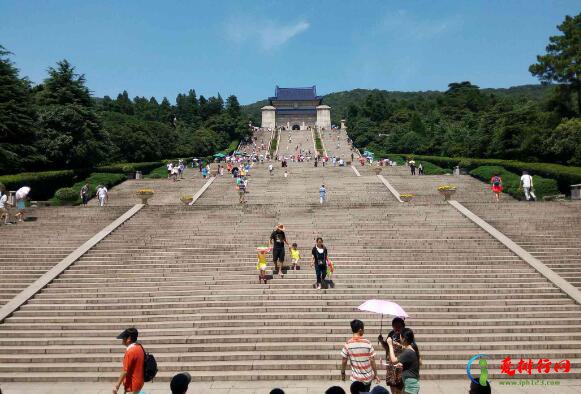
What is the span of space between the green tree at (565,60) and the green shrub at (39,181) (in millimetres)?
34020

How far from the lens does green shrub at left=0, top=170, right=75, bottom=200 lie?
953 inches

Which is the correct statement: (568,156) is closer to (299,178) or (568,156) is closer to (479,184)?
(479,184)

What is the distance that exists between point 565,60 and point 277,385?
34035mm

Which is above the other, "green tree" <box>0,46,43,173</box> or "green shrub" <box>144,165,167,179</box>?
"green tree" <box>0,46,43,173</box>

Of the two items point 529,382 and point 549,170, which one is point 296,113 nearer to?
point 549,170

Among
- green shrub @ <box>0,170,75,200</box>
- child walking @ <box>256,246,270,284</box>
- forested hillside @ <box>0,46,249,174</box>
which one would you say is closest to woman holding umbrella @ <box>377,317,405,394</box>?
child walking @ <box>256,246,270,284</box>

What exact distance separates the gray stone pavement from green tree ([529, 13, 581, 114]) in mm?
31006

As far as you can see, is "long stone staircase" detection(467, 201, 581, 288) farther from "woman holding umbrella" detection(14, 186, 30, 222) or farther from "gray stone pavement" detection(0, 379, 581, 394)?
"woman holding umbrella" detection(14, 186, 30, 222)

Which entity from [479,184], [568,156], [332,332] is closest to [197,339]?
[332,332]

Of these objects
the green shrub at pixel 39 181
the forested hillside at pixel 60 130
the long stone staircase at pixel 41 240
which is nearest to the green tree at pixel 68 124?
the forested hillside at pixel 60 130

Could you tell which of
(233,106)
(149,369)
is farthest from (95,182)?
(233,106)

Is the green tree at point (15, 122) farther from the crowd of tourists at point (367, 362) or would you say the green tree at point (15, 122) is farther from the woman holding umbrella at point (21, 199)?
the crowd of tourists at point (367, 362)

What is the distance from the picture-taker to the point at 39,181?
27.5 metres

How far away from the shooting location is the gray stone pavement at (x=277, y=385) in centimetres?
801
